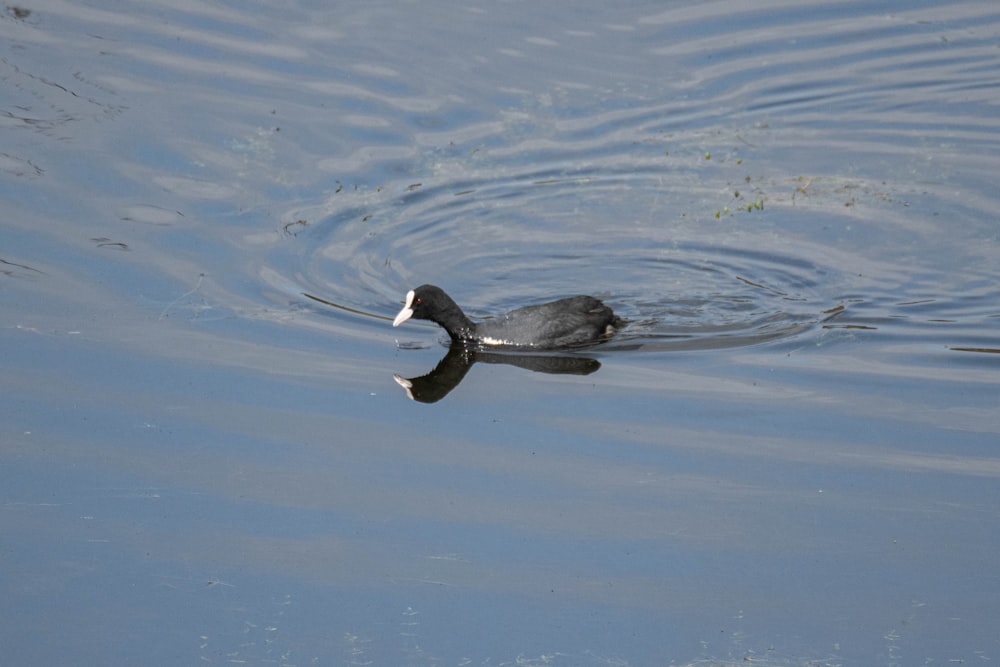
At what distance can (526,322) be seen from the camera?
9.04 metres

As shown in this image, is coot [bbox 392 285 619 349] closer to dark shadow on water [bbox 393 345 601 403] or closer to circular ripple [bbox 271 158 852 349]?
dark shadow on water [bbox 393 345 601 403]

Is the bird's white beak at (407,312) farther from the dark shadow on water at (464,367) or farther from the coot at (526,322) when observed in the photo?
the dark shadow on water at (464,367)

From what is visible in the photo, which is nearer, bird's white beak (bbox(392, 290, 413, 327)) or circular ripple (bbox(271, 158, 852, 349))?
bird's white beak (bbox(392, 290, 413, 327))

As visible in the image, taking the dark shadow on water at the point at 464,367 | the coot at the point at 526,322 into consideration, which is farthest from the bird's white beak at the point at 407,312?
the dark shadow on water at the point at 464,367

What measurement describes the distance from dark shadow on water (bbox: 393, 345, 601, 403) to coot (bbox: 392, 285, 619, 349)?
0.10m

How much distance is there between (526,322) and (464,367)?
55 centimetres

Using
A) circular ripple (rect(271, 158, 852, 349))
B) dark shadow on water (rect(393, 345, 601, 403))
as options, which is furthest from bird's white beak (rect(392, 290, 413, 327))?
dark shadow on water (rect(393, 345, 601, 403))

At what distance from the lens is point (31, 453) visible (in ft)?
23.4

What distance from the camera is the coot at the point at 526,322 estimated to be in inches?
352

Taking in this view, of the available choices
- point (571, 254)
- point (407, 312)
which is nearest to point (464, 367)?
point (407, 312)

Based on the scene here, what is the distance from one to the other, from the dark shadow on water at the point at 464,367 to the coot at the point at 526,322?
0.34ft

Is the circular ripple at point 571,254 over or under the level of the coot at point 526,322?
over

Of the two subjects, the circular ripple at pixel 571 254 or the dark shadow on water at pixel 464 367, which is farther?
the circular ripple at pixel 571 254

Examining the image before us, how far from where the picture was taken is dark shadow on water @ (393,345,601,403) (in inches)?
330
